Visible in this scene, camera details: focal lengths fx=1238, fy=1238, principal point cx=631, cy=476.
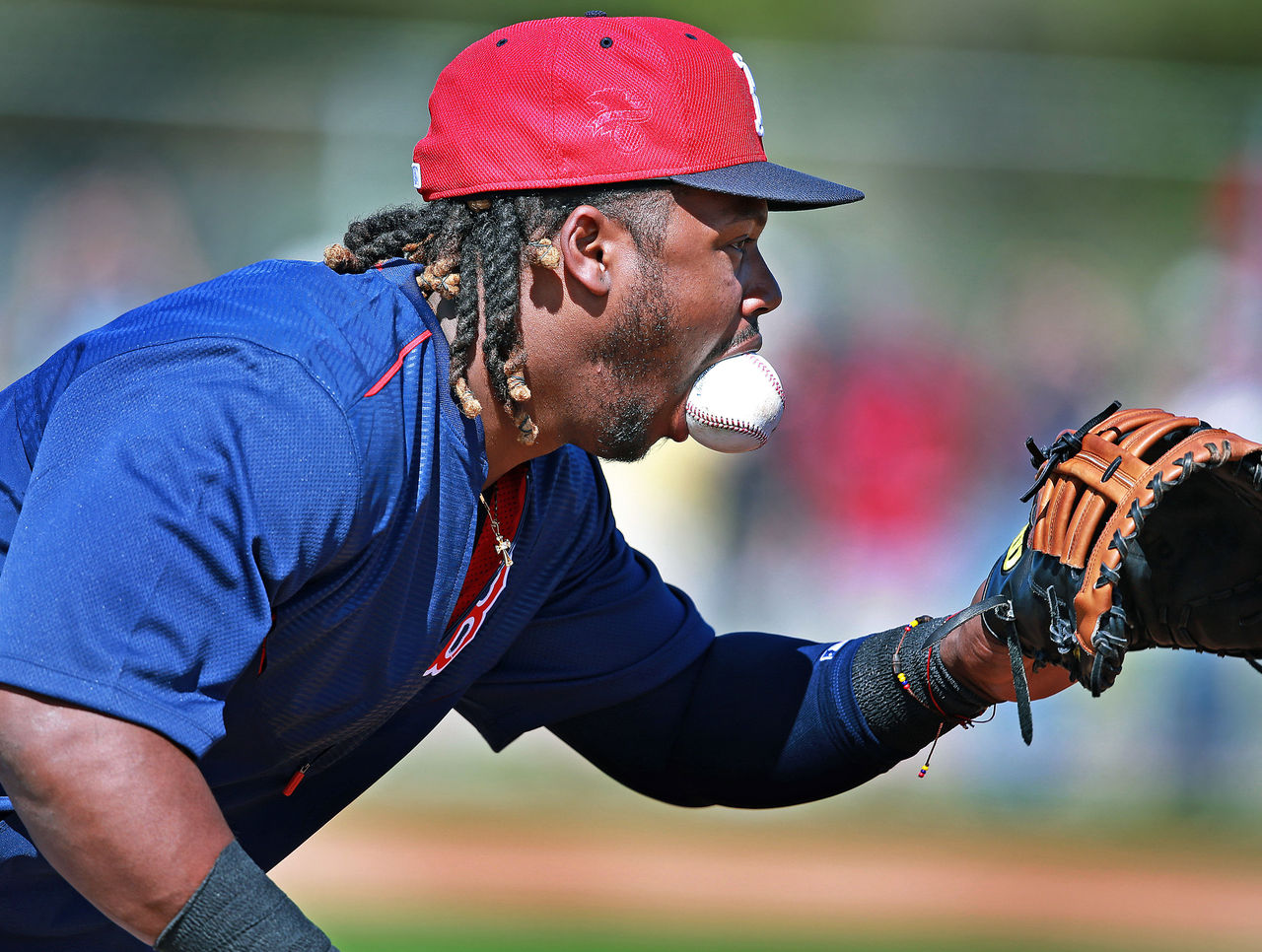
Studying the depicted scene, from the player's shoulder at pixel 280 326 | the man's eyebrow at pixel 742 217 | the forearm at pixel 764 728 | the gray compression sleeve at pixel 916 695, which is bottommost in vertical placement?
the forearm at pixel 764 728

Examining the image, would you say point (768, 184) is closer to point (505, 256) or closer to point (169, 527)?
point (505, 256)

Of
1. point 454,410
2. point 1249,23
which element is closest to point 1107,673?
point 454,410

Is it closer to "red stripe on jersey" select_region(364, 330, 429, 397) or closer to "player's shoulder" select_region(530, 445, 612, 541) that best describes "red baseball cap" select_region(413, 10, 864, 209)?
"red stripe on jersey" select_region(364, 330, 429, 397)

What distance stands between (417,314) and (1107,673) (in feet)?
3.44

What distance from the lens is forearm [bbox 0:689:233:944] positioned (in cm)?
116

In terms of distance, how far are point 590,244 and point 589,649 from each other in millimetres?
729

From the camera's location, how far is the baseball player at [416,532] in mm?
1188

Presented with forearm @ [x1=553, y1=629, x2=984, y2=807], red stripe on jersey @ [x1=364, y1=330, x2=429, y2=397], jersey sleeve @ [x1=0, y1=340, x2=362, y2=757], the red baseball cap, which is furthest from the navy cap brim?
forearm @ [x1=553, y1=629, x2=984, y2=807]

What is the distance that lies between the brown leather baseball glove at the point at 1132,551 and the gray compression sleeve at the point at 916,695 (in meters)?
0.16

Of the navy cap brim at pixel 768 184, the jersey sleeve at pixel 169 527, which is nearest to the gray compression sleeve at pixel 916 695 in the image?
the navy cap brim at pixel 768 184

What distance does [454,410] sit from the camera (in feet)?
5.36

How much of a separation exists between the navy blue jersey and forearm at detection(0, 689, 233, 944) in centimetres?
3

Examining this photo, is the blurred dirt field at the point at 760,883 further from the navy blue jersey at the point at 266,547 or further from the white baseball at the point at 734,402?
the white baseball at the point at 734,402

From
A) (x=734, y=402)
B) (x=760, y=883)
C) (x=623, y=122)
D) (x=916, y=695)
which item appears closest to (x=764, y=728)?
(x=916, y=695)
